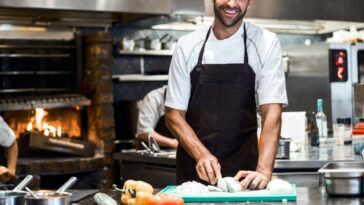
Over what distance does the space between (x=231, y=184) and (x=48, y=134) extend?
3.81 metres

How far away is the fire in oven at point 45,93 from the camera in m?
6.26

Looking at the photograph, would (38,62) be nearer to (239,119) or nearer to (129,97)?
(129,97)

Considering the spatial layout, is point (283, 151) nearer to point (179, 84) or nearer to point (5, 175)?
point (179, 84)

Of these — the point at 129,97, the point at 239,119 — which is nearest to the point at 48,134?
the point at 129,97

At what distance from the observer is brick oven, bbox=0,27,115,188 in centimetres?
626

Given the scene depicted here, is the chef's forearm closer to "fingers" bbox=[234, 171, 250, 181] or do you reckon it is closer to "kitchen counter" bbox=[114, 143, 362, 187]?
"fingers" bbox=[234, 171, 250, 181]

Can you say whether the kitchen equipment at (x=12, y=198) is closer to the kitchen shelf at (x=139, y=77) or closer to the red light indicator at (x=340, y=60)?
the kitchen shelf at (x=139, y=77)

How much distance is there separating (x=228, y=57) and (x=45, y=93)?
3358 mm

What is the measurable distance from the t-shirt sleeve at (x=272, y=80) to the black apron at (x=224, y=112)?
0.08 m

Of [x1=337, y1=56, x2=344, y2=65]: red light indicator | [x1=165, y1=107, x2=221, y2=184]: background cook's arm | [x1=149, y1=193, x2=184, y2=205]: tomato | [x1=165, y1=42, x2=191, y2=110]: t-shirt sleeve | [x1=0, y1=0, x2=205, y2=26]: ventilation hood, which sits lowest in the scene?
[x1=149, y1=193, x2=184, y2=205]: tomato

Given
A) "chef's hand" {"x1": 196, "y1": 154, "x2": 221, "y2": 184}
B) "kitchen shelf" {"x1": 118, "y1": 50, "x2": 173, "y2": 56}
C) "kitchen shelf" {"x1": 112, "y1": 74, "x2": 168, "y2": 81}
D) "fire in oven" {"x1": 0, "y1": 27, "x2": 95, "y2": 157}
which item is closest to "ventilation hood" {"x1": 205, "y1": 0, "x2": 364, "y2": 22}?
"kitchen shelf" {"x1": 118, "y1": 50, "x2": 173, "y2": 56}

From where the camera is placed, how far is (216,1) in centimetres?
356

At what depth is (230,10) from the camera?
3.57 meters

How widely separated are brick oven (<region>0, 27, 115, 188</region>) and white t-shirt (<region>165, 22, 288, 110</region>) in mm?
2662
